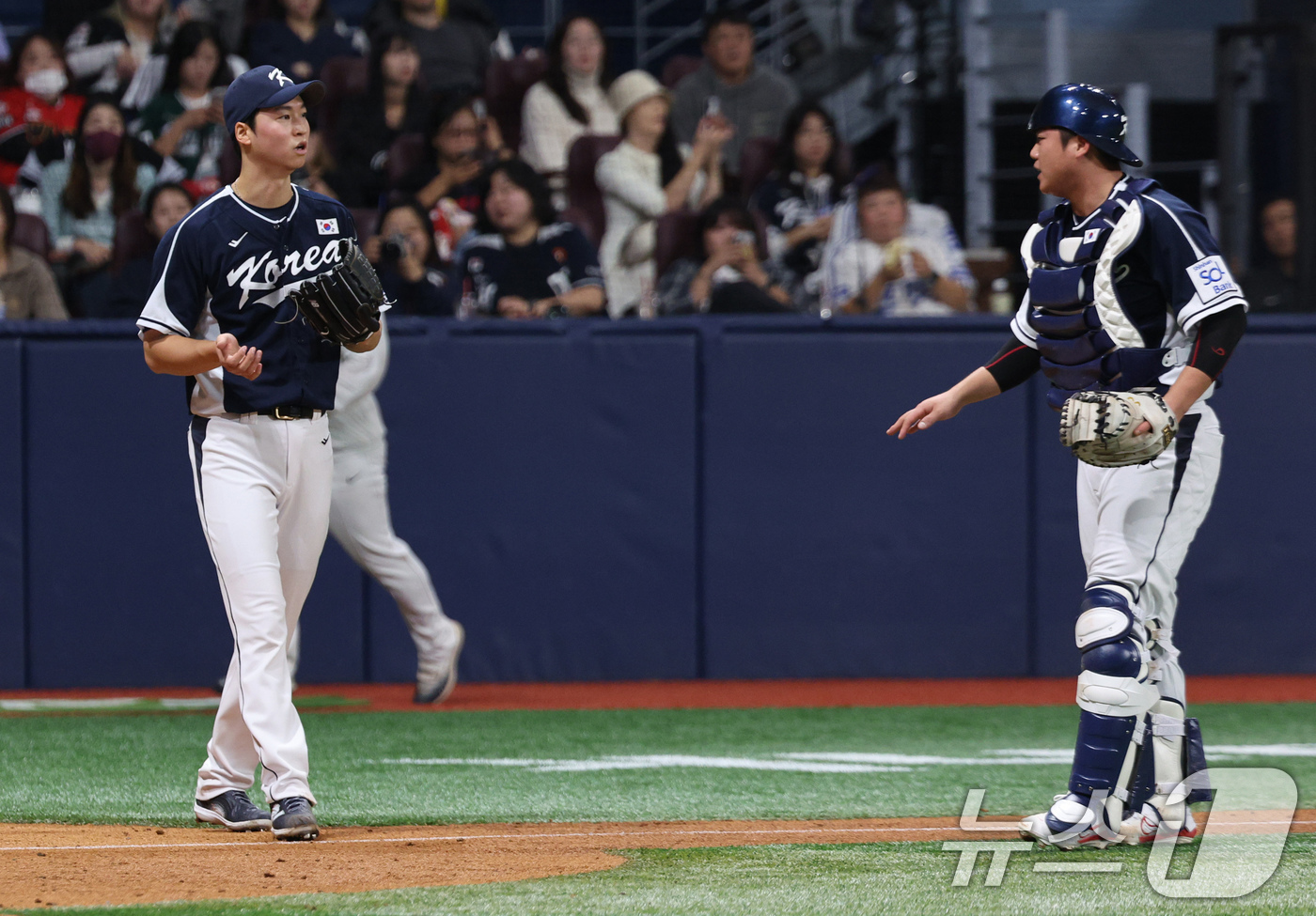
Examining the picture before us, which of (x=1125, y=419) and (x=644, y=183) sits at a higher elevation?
(x=644, y=183)

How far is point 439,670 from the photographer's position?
771 cm

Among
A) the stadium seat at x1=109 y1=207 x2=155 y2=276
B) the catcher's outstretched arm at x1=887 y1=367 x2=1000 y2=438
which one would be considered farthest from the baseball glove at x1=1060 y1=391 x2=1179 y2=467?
the stadium seat at x1=109 y1=207 x2=155 y2=276

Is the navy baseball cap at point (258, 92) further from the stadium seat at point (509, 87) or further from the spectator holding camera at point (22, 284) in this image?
the stadium seat at point (509, 87)

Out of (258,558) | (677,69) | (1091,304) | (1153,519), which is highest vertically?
(677,69)

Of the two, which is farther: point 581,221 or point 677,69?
point 677,69

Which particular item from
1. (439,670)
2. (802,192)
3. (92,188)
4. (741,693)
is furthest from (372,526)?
(802,192)

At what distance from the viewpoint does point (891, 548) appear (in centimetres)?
869

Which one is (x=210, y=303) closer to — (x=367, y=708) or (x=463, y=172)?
(x=367, y=708)

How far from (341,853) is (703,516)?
464 centimetres

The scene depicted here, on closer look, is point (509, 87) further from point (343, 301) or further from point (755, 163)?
point (343, 301)

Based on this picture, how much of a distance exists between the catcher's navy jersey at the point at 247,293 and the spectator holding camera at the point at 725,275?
177 inches

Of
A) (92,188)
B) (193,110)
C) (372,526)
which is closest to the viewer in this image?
(372,526)

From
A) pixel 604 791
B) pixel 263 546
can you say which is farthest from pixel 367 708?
pixel 263 546

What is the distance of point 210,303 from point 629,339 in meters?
4.21
